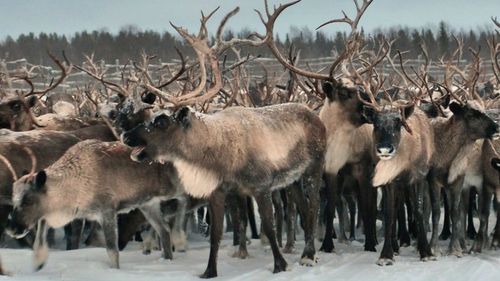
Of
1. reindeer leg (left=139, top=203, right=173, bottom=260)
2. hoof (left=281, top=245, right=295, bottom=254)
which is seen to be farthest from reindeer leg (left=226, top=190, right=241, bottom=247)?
reindeer leg (left=139, top=203, right=173, bottom=260)

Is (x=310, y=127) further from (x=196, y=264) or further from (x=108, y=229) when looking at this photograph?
(x=108, y=229)

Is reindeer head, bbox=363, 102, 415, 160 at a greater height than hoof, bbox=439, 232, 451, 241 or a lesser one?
greater

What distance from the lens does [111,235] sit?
7.37 metres

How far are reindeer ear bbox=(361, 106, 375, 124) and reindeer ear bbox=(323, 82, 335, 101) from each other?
1.54 feet

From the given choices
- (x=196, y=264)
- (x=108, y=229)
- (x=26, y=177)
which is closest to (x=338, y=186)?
(x=196, y=264)

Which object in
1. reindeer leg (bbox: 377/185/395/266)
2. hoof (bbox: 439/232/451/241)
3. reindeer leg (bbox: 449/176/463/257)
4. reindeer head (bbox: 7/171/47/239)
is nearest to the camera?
reindeer head (bbox: 7/171/47/239)

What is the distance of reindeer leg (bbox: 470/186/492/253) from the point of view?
8578mm

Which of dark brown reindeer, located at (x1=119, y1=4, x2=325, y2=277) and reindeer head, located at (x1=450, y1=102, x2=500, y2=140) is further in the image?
reindeer head, located at (x1=450, y1=102, x2=500, y2=140)

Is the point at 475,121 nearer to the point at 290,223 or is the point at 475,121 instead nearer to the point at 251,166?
the point at 290,223

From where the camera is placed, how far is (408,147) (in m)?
8.31

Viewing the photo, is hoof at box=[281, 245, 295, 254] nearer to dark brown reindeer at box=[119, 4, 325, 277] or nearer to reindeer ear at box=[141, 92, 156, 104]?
dark brown reindeer at box=[119, 4, 325, 277]

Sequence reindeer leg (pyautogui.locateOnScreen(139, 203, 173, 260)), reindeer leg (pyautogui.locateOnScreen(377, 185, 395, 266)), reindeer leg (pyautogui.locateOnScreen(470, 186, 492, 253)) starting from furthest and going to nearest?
1. reindeer leg (pyautogui.locateOnScreen(470, 186, 492, 253))
2. reindeer leg (pyautogui.locateOnScreen(139, 203, 173, 260))
3. reindeer leg (pyautogui.locateOnScreen(377, 185, 395, 266))

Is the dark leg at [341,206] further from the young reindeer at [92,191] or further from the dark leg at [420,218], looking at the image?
the young reindeer at [92,191]

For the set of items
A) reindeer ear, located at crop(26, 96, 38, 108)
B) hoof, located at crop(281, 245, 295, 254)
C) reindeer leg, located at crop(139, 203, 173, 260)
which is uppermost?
reindeer ear, located at crop(26, 96, 38, 108)
